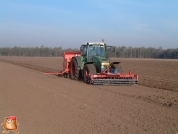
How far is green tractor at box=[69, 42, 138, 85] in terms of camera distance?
1284cm

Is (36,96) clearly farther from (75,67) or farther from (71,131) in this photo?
(75,67)

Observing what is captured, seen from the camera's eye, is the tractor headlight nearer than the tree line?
Yes

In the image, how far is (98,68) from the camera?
45.6ft

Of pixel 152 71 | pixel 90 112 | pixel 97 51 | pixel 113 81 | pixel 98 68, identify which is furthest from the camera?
pixel 152 71

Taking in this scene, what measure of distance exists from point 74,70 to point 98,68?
8.70 feet

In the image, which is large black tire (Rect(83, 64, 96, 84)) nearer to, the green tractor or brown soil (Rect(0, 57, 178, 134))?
the green tractor

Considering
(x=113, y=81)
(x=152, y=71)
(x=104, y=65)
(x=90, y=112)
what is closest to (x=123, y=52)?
(x=152, y=71)

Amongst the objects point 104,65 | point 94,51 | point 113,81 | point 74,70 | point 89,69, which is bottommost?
point 113,81

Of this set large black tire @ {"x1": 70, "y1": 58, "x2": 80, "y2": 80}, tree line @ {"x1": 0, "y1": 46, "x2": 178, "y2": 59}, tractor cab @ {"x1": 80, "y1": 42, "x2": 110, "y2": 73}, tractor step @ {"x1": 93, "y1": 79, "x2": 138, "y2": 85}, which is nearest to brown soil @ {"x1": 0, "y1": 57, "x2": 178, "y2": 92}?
tractor step @ {"x1": 93, "y1": 79, "x2": 138, "y2": 85}

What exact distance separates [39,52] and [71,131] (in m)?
115

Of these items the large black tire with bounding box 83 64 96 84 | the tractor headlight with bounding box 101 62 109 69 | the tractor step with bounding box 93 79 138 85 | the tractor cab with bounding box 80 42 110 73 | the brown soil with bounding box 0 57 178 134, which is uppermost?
the tractor cab with bounding box 80 42 110 73

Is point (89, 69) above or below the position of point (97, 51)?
below

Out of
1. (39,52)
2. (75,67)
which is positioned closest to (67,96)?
(75,67)

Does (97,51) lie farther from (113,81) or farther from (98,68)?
(113,81)
